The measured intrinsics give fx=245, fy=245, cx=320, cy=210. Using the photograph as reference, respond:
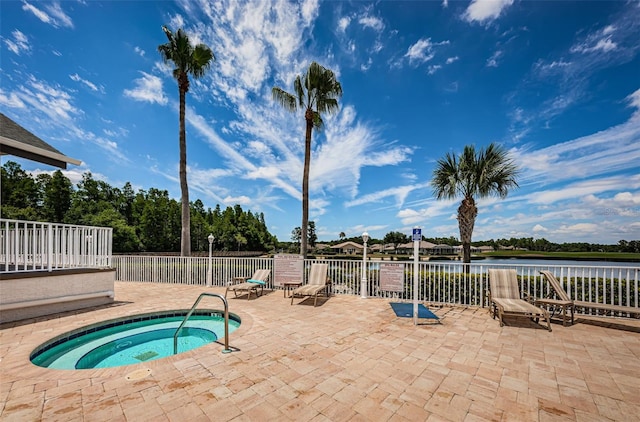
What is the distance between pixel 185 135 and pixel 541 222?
20.6 meters

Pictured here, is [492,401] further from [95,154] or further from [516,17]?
[95,154]

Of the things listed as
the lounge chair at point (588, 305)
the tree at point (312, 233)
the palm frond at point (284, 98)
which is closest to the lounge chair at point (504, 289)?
the lounge chair at point (588, 305)

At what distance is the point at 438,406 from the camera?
228cm

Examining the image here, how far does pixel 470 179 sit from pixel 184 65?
44.6ft

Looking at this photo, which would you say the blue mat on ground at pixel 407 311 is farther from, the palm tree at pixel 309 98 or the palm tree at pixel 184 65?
the palm tree at pixel 184 65

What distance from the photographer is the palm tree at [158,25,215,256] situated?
1113cm

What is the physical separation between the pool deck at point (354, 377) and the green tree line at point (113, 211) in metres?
26.1

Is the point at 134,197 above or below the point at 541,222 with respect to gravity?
above

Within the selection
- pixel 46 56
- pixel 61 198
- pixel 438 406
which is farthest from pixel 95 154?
pixel 438 406

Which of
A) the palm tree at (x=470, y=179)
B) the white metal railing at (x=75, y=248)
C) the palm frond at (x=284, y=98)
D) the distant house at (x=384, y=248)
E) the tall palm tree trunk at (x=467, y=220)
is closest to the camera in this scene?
the white metal railing at (x=75, y=248)

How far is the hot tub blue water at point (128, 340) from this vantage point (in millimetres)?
3867

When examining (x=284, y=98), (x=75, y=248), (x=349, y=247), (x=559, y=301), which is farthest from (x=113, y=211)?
(x=349, y=247)

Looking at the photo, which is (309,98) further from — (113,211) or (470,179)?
(113,211)

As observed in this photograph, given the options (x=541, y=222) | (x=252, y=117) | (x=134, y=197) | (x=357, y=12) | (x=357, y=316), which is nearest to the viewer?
(x=357, y=316)
